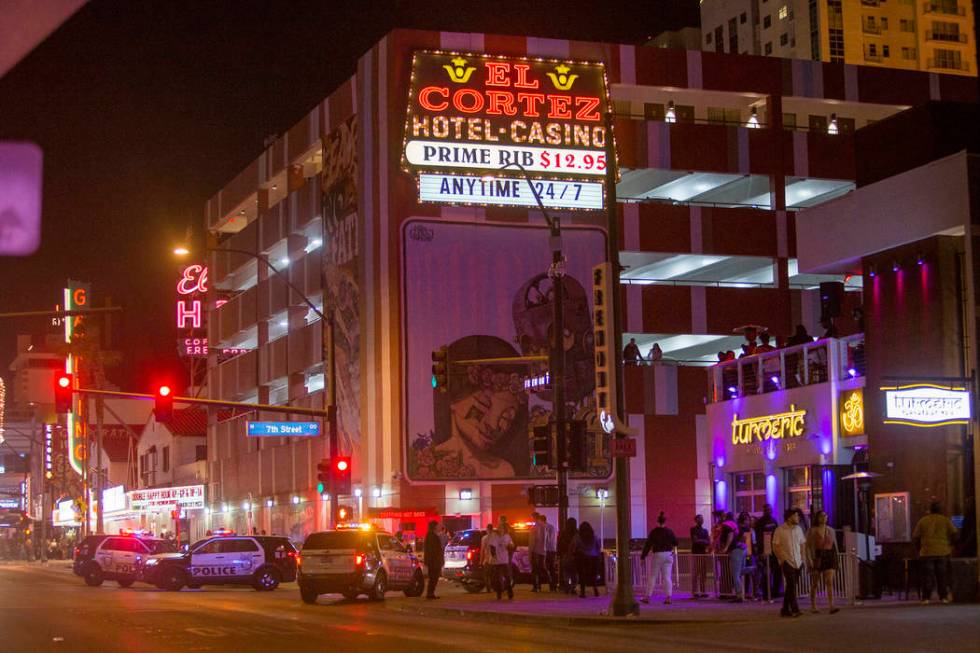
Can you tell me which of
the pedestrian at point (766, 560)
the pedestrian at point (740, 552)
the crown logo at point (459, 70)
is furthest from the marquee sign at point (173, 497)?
the pedestrian at point (766, 560)

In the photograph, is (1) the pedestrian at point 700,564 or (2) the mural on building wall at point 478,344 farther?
(2) the mural on building wall at point 478,344

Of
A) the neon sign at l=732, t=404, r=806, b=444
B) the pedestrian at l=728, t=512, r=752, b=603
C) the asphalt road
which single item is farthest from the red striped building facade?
the pedestrian at l=728, t=512, r=752, b=603

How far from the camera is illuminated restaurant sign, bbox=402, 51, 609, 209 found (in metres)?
53.0

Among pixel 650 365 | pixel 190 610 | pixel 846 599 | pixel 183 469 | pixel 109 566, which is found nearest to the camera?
pixel 846 599

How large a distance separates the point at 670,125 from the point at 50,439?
60.2 m

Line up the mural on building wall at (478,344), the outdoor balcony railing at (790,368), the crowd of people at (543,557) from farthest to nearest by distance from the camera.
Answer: the mural on building wall at (478,344)
the outdoor balcony railing at (790,368)
the crowd of people at (543,557)

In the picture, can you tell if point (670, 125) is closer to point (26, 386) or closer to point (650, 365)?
point (650, 365)

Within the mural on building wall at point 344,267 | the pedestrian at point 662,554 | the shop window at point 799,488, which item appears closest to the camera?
the pedestrian at point 662,554

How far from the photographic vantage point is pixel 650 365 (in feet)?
185

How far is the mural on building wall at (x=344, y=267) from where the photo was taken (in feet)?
181

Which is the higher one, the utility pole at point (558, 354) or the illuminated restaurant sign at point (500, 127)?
the illuminated restaurant sign at point (500, 127)

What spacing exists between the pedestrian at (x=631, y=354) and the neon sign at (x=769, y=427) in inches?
735

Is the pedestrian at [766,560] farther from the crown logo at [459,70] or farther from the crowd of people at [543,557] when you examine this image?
the crown logo at [459,70]

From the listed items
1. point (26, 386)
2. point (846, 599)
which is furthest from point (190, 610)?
point (26, 386)
